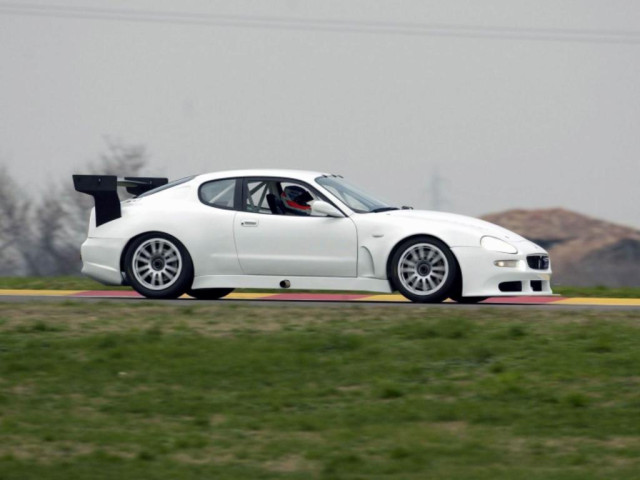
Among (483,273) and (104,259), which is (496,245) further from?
(104,259)

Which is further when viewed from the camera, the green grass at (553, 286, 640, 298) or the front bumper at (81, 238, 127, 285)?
the green grass at (553, 286, 640, 298)

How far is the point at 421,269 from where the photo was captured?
12.2 meters

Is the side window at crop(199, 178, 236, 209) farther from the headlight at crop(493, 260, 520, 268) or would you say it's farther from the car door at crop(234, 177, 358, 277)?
the headlight at crop(493, 260, 520, 268)

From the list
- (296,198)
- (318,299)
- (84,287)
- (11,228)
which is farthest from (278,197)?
(11,228)

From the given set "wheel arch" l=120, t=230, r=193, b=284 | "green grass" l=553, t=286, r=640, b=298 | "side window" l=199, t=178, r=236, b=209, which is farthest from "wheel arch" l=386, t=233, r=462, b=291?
"green grass" l=553, t=286, r=640, b=298

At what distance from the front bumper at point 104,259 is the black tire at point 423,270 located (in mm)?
2842

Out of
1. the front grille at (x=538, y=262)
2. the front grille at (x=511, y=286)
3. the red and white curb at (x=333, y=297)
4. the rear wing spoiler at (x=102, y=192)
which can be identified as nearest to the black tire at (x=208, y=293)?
the red and white curb at (x=333, y=297)

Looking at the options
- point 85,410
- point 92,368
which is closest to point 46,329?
point 92,368

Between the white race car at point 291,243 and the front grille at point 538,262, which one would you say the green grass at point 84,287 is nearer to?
the front grille at point 538,262

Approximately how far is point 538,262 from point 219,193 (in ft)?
10.7

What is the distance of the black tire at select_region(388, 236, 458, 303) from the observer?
39.8 feet

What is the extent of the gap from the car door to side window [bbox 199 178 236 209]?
171 millimetres

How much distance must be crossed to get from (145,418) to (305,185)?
5.33 meters

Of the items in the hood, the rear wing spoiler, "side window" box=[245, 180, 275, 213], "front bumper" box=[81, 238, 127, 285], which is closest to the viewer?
the hood
